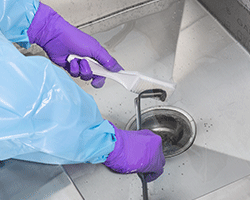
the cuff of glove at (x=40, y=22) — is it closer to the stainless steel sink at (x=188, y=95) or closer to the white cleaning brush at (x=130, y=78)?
the white cleaning brush at (x=130, y=78)

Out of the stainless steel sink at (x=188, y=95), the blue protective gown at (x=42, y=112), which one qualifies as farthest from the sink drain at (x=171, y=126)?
the blue protective gown at (x=42, y=112)

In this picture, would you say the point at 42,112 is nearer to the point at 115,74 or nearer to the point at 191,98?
the point at 115,74

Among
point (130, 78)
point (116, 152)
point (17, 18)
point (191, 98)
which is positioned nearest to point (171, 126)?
point (191, 98)

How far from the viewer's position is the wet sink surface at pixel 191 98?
960mm

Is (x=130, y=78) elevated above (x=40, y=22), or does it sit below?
below

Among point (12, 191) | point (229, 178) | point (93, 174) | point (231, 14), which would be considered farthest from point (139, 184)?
point (231, 14)

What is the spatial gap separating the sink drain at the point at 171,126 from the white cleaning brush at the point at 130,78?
0.43ft

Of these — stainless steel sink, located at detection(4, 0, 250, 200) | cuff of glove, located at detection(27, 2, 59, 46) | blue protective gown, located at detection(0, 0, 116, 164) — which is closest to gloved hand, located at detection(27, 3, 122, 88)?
cuff of glove, located at detection(27, 2, 59, 46)

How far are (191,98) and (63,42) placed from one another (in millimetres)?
503

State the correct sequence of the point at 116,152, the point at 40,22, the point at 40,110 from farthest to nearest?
1. the point at 40,22
2. the point at 116,152
3. the point at 40,110

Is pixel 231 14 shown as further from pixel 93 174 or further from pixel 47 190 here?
pixel 47 190

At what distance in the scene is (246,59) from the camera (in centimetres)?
114

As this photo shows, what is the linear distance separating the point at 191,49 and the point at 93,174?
2.04ft

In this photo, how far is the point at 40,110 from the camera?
596 mm
